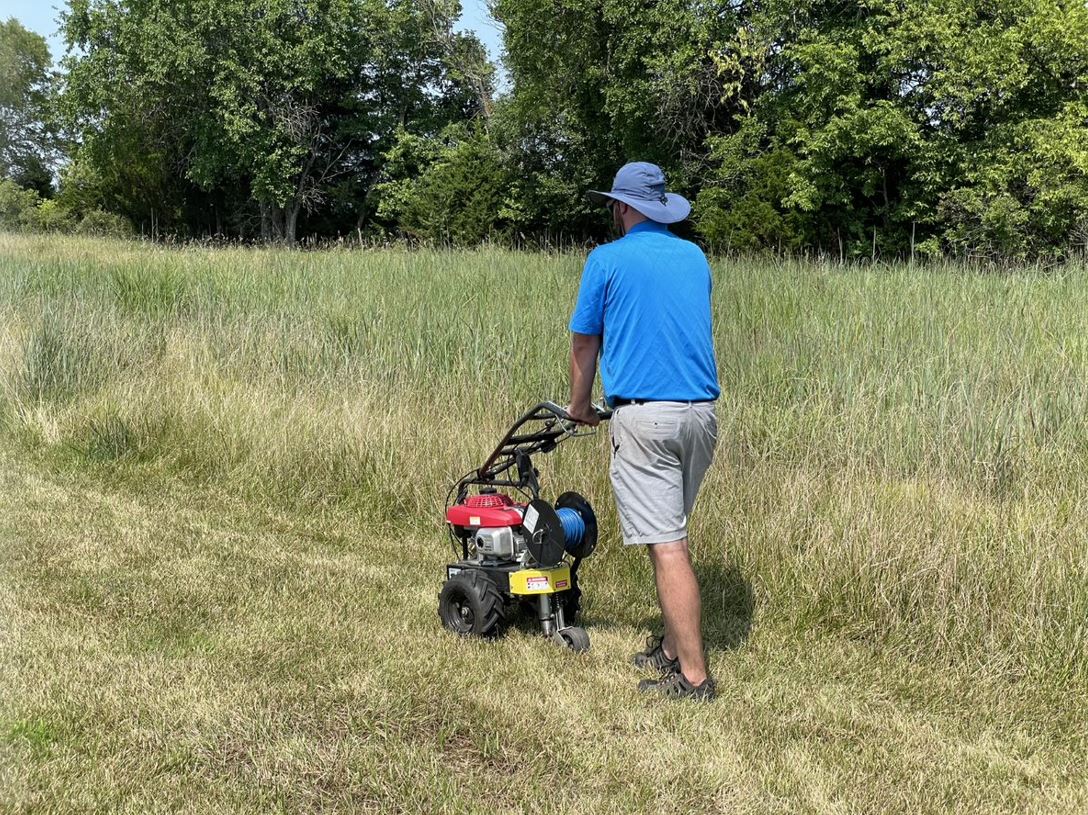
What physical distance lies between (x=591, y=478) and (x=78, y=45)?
1636 inches

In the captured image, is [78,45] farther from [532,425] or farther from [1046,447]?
[1046,447]

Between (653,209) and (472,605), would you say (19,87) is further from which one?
(472,605)

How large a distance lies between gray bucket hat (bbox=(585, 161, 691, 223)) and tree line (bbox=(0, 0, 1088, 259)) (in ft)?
6.52

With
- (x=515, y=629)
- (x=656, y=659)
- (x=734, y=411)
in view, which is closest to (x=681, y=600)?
(x=656, y=659)

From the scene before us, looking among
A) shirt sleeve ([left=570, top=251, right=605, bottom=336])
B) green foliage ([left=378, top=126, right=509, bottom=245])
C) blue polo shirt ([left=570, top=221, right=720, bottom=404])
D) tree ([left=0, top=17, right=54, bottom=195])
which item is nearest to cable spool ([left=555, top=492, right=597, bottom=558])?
blue polo shirt ([left=570, top=221, right=720, bottom=404])

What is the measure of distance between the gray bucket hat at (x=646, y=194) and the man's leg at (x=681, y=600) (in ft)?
4.03

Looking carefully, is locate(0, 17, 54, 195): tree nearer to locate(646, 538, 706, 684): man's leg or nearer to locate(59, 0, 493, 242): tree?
locate(646, 538, 706, 684): man's leg

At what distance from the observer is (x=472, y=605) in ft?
14.1

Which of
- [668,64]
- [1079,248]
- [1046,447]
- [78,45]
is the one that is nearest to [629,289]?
[1046,447]

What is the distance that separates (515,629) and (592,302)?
1.59 m

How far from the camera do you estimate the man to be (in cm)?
360

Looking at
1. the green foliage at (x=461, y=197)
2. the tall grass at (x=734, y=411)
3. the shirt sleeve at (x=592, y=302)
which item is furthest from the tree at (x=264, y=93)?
the shirt sleeve at (x=592, y=302)

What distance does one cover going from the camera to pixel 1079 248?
20.8m

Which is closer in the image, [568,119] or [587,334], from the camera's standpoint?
[587,334]
